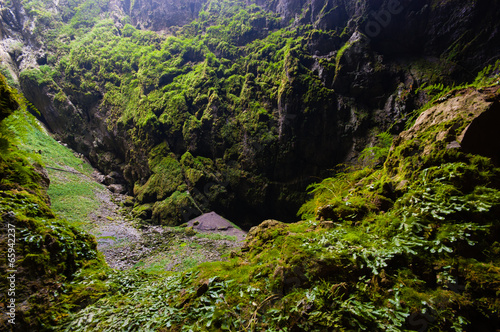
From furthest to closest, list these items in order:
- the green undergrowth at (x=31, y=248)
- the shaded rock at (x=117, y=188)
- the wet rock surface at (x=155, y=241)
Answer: the shaded rock at (x=117, y=188)
the wet rock surface at (x=155, y=241)
the green undergrowth at (x=31, y=248)

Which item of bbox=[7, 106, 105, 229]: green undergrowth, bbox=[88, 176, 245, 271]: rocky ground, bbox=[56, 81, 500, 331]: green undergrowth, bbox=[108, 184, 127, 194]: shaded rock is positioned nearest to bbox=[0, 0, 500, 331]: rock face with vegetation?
bbox=[56, 81, 500, 331]: green undergrowth

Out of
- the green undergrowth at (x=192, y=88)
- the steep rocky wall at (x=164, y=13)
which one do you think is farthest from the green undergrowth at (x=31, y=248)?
the steep rocky wall at (x=164, y=13)

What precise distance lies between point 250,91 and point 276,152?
5.81 metres

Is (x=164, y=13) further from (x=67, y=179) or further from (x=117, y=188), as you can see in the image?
(x=67, y=179)

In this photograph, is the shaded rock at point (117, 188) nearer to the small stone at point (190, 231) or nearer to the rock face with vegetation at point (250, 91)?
the rock face with vegetation at point (250, 91)

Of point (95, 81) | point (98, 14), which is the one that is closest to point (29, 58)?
point (95, 81)

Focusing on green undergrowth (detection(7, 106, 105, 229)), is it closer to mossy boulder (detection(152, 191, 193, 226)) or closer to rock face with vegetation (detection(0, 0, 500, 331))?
rock face with vegetation (detection(0, 0, 500, 331))

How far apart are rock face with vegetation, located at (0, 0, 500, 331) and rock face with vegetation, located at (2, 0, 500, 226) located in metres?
0.14

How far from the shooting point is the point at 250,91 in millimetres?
16672

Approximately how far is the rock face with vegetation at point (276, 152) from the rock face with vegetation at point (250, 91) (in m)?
0.14

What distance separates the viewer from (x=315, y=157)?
48.0 feet

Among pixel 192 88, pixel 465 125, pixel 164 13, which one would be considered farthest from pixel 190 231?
pixel 164 13

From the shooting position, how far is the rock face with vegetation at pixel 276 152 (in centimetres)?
178

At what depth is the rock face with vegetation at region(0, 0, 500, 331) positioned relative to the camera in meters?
1.78
